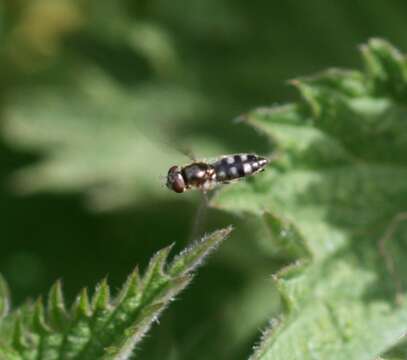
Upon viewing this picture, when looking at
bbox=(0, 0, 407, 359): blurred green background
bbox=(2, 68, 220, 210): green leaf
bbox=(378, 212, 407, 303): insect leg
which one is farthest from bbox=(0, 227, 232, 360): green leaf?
bbox=(2, 68, 220, 210): green leaf

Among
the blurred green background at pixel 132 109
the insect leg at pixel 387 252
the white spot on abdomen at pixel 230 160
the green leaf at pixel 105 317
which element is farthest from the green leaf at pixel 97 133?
the green leaf at pixel 105 317

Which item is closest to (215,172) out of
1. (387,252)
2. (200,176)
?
(200,176)

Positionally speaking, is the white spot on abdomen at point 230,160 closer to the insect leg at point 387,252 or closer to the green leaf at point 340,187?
the green leaf at point 340,187

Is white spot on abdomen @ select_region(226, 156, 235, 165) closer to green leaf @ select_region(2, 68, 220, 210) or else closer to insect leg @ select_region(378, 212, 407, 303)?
insect leg @ select_region(378, 212, 407, 303)

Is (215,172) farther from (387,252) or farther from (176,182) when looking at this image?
(387,252)

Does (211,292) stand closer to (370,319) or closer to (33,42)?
(370,319)

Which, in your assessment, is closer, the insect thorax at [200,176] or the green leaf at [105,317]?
the green leaf at [105,317]
